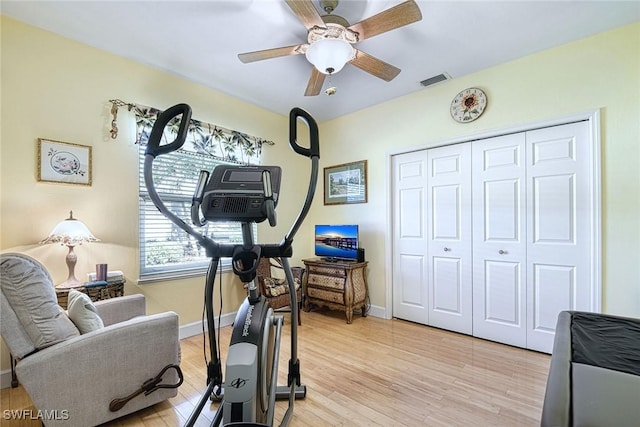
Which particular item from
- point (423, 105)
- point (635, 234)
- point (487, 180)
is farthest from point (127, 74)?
point (635, 234)

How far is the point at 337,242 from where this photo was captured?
357 centimetres

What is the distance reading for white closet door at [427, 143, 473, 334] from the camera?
292 centimetres

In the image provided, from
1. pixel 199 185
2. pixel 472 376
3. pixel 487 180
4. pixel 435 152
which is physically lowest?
pixel 472 376

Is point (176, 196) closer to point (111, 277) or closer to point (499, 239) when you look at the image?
point (111, 277)

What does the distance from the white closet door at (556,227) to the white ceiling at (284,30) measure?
80 centimetres

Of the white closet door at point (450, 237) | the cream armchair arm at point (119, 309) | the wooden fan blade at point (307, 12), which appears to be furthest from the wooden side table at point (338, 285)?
the wooden fan blade at point (307, 12)

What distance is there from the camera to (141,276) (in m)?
2.62

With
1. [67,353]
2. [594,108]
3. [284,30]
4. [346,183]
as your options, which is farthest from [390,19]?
[67,353]

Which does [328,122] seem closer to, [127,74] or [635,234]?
[127,74]

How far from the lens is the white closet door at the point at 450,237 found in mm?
2924

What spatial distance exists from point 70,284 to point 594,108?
422 centimetres

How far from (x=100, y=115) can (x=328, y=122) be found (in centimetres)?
267

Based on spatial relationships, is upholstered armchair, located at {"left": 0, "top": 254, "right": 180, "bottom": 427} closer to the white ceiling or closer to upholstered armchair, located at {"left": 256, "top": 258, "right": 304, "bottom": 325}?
upholstered armchair, located at {"left": 256, "top": 258, "right": 304, "bottom": 325}

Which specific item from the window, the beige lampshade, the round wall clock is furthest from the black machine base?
the round wall clock
